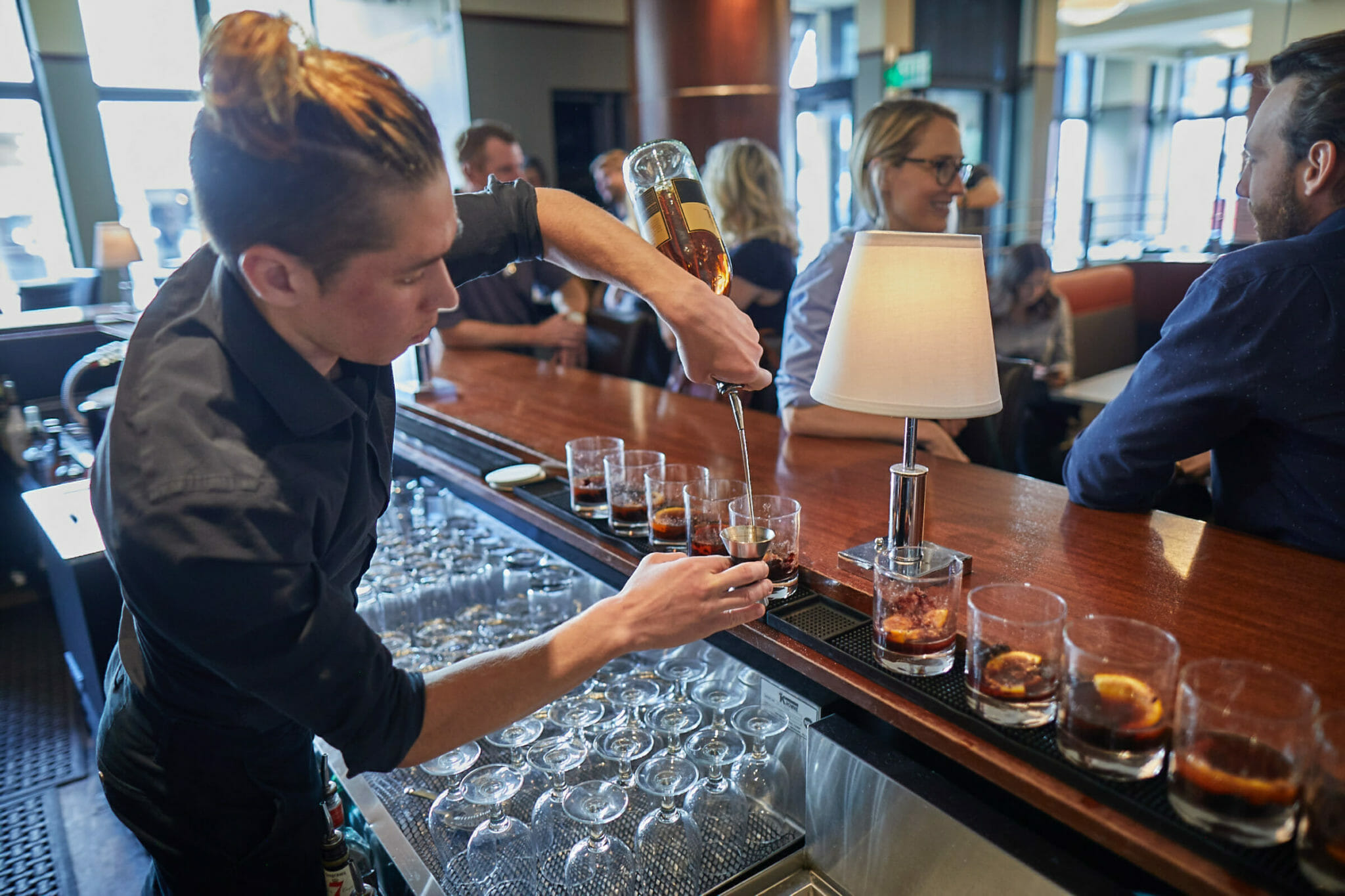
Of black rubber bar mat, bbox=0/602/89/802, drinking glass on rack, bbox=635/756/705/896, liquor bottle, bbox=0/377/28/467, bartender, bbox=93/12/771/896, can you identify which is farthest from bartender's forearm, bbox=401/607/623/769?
liquor bottle, bbox=0/377/28/467

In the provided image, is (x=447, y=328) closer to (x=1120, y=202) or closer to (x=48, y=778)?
(x=48, y=778)

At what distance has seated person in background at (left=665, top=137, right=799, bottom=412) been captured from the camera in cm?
349

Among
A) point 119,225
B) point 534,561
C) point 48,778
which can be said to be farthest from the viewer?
point 119,225

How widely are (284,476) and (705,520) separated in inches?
25.3

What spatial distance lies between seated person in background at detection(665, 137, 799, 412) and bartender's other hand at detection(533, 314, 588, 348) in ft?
1.51

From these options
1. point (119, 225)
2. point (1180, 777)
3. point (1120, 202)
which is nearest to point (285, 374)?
point (1180, 777)

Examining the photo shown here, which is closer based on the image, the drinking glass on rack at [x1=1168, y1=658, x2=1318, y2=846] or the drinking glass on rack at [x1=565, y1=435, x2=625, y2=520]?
the drinking glass on rack at [x1=1168, y1=658, x2=1318, y2=846]

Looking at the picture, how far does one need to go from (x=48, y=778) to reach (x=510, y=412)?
183cm

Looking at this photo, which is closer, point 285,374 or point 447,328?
point 285,374

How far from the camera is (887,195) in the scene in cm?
239

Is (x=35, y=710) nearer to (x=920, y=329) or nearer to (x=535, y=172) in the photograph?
(x=920, y=329)

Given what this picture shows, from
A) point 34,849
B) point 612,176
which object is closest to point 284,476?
point 34,849

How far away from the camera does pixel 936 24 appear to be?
947 cm

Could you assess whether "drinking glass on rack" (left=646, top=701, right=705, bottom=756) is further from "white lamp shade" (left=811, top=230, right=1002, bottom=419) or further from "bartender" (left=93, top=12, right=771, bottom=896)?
"white lamp shade" (left=811, top=230, right=1002, bottom=419)
